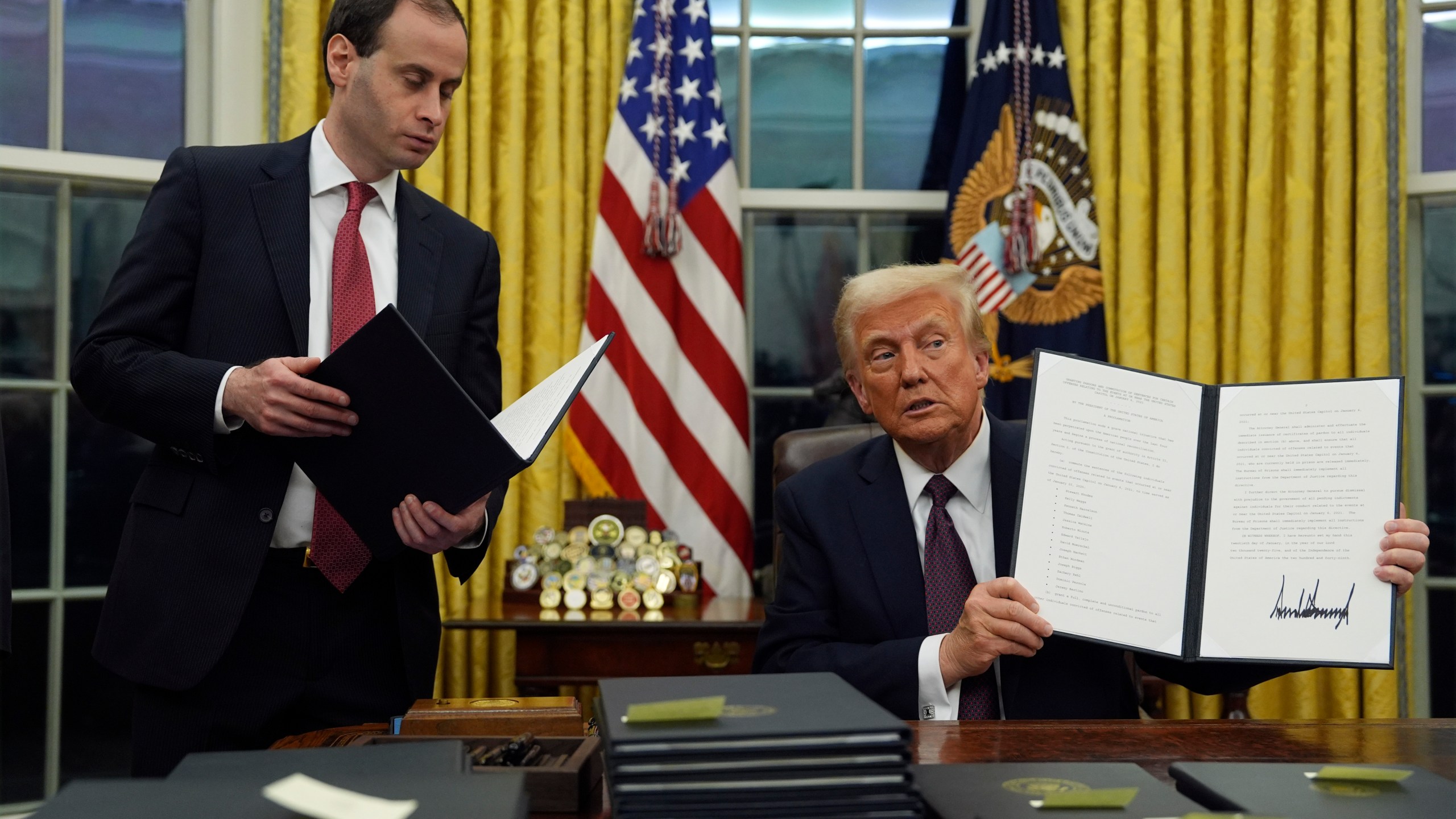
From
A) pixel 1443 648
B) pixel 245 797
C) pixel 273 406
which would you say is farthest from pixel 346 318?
pixel 1443 648

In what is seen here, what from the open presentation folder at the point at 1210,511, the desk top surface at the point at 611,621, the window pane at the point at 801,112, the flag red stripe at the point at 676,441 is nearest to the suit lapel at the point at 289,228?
the open presentation folder at the point at 1210,511

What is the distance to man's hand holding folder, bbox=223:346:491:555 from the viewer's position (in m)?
1.46

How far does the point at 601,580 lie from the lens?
9.89ft

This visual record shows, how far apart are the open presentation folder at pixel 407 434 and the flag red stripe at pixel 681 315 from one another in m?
1.97

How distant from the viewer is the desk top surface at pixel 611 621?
8.97 ft

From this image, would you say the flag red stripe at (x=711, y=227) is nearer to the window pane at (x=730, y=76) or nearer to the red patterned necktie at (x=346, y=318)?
the window pane at (x=730, y=76)

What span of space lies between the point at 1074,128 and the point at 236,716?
289cm

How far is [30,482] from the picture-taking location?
324cm

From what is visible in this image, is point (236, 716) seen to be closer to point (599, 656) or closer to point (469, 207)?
point (599, 656)

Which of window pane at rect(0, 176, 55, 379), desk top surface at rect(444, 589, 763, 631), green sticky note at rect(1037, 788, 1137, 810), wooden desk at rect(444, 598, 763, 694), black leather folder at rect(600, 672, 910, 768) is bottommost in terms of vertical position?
wooden desk at rect(444, 598, 763, 694)

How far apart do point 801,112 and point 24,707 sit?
2.89 metres

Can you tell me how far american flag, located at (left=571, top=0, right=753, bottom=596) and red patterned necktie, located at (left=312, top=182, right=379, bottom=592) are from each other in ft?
5.66
